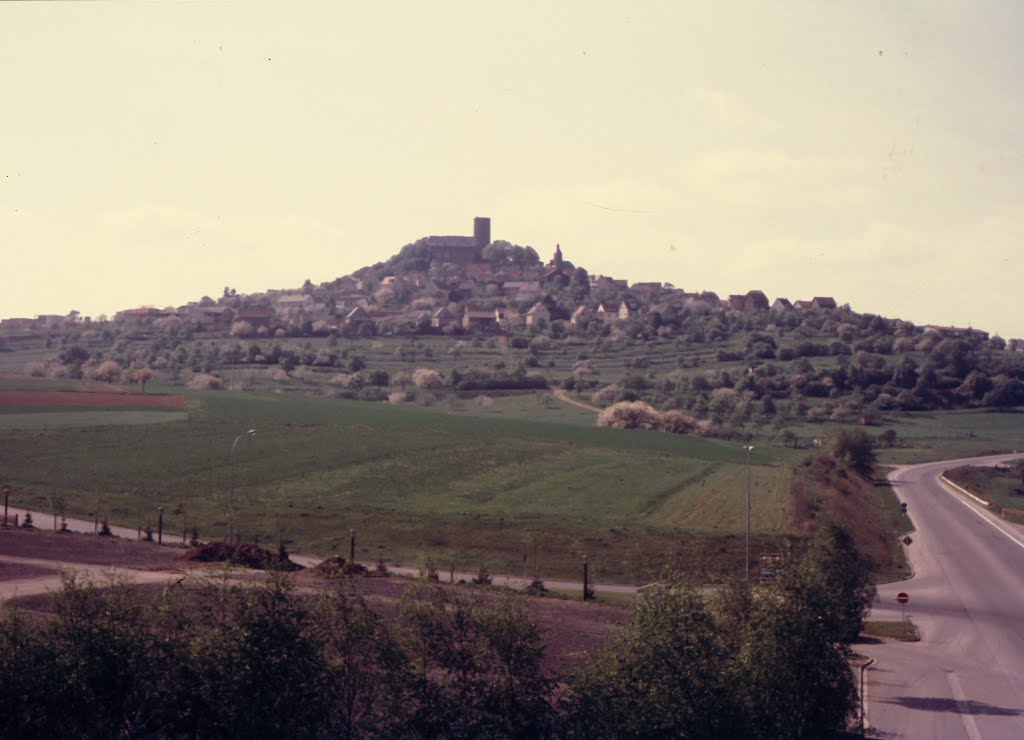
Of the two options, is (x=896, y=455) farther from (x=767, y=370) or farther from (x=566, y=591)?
(x=566, y=591)

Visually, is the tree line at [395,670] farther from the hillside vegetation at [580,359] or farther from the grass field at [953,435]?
the grass field at [953,435]

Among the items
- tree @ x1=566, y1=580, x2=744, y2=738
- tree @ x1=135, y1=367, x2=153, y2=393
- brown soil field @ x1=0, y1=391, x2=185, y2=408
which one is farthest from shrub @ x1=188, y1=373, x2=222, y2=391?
tree @ x1=566, y1=580, x2=744, y2=738

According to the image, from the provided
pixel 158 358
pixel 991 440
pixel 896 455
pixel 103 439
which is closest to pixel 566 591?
pixel 103 439

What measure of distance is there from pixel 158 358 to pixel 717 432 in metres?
62.2

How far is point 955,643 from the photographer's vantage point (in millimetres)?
36375

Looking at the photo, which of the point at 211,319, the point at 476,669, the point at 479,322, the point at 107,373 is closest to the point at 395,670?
the point at 476,669

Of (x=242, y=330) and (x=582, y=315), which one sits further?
(x=582, y=315)

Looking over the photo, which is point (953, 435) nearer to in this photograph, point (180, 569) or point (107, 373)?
point (107, 373)

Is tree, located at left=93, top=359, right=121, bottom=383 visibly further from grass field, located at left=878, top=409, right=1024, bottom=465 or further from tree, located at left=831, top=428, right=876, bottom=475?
grass field, located at left=878, top=409, right=1024, bottom=465

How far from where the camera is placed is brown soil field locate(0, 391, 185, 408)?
74625 millimetres

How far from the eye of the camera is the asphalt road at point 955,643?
2792 centimetres

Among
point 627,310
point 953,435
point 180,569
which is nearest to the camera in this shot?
point 180,569

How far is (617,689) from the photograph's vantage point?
21.2 metres

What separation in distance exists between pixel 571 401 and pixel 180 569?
71.7 m
